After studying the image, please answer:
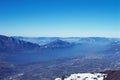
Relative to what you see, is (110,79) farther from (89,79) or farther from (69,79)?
(69,79)

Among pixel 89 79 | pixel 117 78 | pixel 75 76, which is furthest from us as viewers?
pixel 75 76

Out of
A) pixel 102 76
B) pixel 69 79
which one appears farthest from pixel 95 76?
pixel 69 79

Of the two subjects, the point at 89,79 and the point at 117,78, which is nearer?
the point at 117,78

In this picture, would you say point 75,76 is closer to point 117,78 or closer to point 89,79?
point 89,79

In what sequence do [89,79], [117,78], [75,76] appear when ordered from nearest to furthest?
[117,78], [89,79], [75,76]

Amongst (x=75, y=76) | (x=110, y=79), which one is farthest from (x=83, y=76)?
(x=110, y=79)

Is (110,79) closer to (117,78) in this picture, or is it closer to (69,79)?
(117,78)

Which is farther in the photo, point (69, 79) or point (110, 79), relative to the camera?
point (69, 79)
